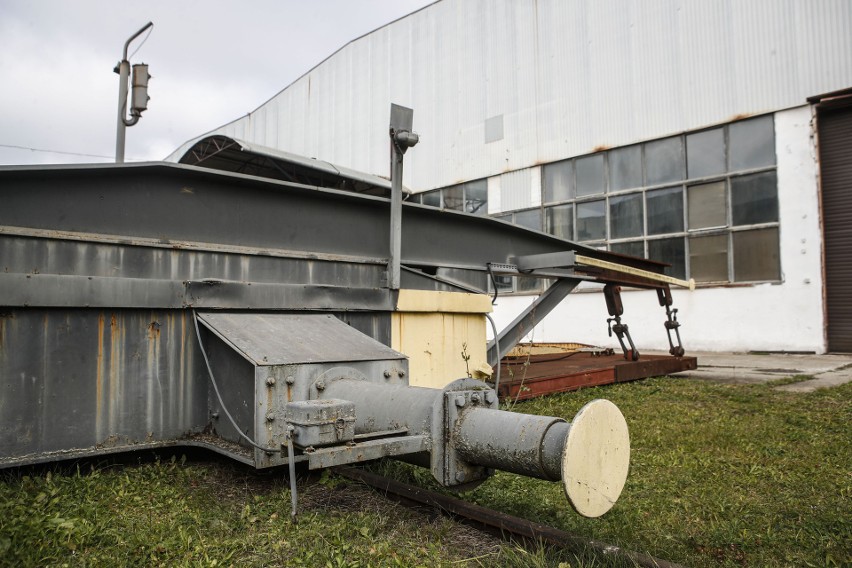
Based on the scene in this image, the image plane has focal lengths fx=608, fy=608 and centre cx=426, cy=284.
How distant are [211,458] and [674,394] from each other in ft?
17.8

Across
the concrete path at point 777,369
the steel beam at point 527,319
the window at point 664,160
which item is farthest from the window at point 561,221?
the steel beam at point 527,319

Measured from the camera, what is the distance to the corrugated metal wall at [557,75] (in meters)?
12.2

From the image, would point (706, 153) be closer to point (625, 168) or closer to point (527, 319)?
point (625, 168)

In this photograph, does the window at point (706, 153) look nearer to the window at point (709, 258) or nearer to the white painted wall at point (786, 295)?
the white painted wall at point (786, 295)

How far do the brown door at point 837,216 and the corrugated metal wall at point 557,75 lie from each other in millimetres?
672

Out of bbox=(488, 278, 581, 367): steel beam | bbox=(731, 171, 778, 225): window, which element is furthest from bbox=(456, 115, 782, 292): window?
bbox=(488, 278, 581, 367): steel beam

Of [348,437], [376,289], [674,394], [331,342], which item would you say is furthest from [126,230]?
[674,394]

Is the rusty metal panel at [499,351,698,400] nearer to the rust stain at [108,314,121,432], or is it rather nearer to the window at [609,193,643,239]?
the rust stain at [108,314,121,432]

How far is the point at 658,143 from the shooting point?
45.9 ft

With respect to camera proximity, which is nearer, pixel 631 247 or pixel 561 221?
pixel 631 247

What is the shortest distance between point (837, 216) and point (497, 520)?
1195 centimetres

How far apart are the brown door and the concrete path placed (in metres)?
0.73

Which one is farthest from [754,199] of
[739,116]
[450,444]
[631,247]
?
[450,444]

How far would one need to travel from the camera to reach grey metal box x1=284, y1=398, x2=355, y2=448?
8.15ft
